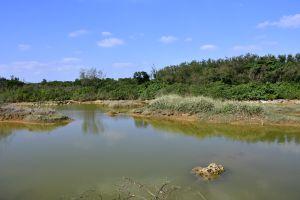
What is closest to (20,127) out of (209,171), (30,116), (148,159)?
(30,116)

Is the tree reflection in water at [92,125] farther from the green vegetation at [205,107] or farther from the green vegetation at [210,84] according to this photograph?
the green vegetation at [210,84]

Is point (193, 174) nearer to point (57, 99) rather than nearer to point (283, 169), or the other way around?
point (283, 169)

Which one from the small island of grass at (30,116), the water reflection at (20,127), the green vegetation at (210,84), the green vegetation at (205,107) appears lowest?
the water reflection at (20,127)

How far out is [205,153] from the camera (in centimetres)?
1338

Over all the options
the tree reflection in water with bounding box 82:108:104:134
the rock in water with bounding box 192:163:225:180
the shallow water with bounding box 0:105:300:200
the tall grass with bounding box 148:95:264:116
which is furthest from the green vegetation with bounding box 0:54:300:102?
the rock in water with bounding box 192:163:225:180

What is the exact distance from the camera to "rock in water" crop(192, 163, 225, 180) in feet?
33.5

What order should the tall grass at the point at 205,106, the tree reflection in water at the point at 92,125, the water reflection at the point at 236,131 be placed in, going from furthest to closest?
1. the tall grass at the point at 205,106
2. the tree reflection in water at the point at 92,125
3. the water reflection at the point at 236,131

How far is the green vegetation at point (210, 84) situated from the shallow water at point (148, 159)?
14.5 m

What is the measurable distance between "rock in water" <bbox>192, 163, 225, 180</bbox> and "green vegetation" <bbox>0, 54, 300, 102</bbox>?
814 inches

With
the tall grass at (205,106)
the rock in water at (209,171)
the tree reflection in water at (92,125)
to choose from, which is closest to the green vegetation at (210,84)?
the tall grass at (205,106)

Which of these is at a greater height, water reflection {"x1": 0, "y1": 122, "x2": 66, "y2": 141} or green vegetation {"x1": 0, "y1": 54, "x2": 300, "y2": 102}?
green vegetation {"x1": 0, "y1": 54, "x2": 300, "y2": 102}

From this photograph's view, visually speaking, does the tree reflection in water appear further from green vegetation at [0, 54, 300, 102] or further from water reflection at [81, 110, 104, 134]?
green vegetation at [0, 54, 300, 102]

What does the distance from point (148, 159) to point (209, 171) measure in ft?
8.41

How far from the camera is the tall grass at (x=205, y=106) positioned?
21547mm
